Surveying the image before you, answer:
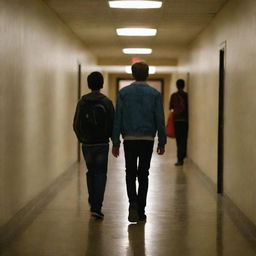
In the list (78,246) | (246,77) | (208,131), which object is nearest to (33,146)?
(78,246)

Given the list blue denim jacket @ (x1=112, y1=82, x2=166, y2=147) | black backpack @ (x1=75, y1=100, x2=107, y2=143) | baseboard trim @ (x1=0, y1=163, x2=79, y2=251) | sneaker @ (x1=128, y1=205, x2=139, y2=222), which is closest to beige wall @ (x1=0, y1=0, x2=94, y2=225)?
baseboard trim @ (x1=0, y1=163, x2=79, y2=251)

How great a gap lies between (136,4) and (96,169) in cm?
268

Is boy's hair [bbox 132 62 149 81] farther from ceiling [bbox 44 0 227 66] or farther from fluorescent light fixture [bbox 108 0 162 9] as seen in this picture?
fluorescent light fixture [bbox 108 0 162 9]

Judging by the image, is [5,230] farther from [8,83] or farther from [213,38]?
[213,38]

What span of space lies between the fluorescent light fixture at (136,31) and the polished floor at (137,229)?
130 inches

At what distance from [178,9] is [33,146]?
2838 mm

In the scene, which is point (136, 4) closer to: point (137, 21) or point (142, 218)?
point (137, 21)


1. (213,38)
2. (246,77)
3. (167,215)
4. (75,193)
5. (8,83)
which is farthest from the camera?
(213,38)

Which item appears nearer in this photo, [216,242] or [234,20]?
[216,242]

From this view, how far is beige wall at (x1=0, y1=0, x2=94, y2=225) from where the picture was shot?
17.0 feet

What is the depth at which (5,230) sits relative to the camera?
200 inches

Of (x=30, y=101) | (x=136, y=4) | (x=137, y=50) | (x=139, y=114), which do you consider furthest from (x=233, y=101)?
(x=137, y=50)

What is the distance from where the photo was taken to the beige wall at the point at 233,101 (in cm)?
555

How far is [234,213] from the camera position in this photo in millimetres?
6219
